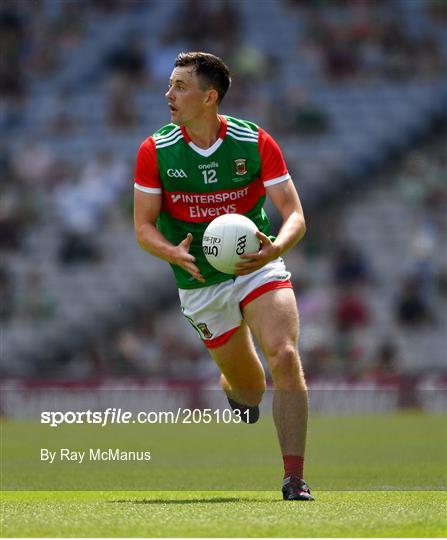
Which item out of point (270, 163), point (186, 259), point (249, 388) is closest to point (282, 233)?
point (270, 163)

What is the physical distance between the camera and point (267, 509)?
7406mm

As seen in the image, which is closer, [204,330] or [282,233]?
[282,233]

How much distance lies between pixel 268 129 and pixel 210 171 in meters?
18.5

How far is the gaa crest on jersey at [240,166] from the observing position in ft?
29.6

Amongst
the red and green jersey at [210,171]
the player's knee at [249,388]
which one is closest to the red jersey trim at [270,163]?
the red and green jersey at [210,171]

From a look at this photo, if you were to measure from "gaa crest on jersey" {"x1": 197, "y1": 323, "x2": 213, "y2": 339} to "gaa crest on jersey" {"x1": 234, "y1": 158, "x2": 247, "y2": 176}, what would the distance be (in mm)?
1119

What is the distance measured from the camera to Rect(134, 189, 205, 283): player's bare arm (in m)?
8.37

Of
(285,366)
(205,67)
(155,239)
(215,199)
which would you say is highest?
(205,67)

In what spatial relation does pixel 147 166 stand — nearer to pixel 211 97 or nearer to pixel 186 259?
pixel 211 97

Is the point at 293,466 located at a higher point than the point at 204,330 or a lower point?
lower

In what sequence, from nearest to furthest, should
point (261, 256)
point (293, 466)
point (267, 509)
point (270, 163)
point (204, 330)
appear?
point (267, 509) → point (293, 466) → point (261, 256) → point (270, 163) → point (204, 330)

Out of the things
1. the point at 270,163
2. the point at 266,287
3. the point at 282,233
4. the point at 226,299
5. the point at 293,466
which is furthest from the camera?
the point at 226,299

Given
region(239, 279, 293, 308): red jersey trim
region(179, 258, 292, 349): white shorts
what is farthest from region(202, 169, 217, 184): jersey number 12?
region(239, 279, 293, 308): red jersey trim

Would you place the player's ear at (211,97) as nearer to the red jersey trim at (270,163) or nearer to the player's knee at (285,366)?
the red jersey trim at (270,163)
